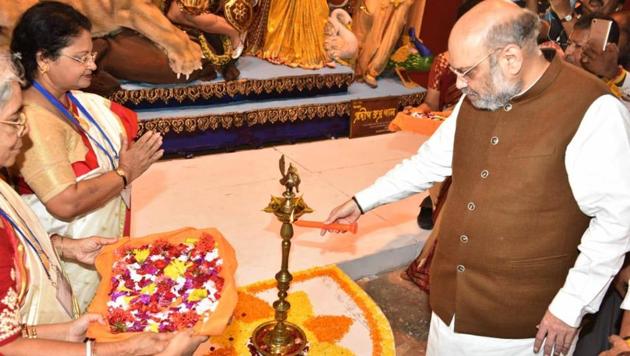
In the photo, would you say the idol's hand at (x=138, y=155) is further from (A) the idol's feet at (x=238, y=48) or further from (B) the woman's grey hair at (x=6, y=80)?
(A) the idol's feet at (x=238, y=48)

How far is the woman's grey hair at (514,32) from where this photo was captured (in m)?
1.93

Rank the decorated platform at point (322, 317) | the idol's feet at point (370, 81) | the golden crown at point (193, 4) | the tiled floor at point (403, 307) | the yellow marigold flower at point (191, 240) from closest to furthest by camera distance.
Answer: the yellow marigold flower at point (191, 240) < the decorated platform at point (322, 317) < the tiled floor at point (403, 307) < the golden crown at point (193, 4) < the idol's feet at point (370, 81)

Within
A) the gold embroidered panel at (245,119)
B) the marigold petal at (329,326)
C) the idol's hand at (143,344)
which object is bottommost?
the marigold petal at (329,326)

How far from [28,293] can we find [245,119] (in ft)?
13.6

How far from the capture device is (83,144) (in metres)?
2.50

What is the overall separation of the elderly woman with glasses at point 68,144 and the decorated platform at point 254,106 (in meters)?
2.72

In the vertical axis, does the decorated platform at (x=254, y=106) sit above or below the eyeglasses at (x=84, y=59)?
below

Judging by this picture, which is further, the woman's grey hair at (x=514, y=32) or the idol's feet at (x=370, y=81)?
the idol's feet at (x=370, y=81)

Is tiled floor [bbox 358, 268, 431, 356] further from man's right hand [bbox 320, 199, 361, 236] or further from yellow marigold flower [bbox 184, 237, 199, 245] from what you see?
yellow marigold flower [bbox 184, 237, 199, 245]

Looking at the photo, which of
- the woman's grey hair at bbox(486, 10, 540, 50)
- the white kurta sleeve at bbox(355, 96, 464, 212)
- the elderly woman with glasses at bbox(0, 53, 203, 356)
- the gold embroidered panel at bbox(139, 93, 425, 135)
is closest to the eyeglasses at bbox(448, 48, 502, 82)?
the woman's grey hair at bbox(486, 10, 540, 50)

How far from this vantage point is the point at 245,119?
5867 millimetres

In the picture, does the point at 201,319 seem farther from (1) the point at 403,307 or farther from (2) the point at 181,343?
(1) the point at 403,307

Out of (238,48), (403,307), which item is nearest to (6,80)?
(403,307)

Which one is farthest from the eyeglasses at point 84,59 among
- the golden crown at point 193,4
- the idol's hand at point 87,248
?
the golden crown at point 193,4
